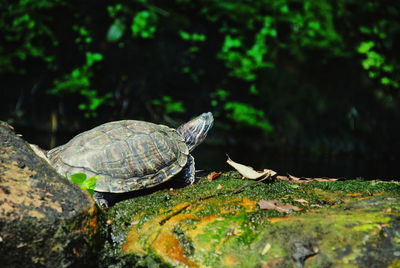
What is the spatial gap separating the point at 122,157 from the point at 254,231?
155cm

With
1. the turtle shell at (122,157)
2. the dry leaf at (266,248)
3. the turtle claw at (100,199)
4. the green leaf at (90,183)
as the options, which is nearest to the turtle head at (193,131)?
the turtle shell at (122,157)

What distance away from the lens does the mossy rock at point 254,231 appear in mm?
2268

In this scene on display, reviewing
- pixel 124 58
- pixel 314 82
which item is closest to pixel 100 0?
pixel 124 58

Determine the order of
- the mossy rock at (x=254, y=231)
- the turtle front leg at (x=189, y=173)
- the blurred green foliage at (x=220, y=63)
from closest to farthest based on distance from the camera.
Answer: the mossy rock at (x=254, y=231)
the turtle front leg at (x=189, y=173)
the blurred green foliage at (x=220, y=63)

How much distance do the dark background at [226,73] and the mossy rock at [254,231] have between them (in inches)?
216

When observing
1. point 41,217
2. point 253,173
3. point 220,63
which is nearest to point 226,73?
point 220,63

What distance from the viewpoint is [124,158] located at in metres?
3.49

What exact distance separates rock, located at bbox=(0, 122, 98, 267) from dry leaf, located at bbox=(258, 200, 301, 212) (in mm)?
1233

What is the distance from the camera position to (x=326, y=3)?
10641 millimetres

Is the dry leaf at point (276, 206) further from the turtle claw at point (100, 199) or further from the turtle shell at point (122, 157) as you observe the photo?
the turtle claw at point (100, 199)

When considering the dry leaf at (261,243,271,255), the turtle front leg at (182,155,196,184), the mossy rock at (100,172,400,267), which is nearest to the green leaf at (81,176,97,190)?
the mossy rock at (100,172,400,267)

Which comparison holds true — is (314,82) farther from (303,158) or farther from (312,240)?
(312,240)

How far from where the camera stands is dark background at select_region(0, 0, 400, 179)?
9.07m

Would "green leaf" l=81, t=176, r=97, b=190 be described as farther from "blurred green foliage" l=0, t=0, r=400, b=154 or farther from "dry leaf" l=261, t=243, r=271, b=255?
"blurred green foliage" l=0, t=0, r=400, b=154
